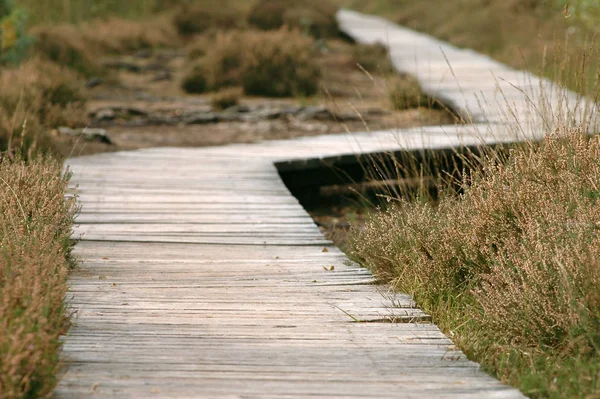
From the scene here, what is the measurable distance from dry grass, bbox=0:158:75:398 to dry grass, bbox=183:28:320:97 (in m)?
9.10

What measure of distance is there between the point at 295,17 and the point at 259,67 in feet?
25.4

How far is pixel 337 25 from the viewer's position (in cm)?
2277

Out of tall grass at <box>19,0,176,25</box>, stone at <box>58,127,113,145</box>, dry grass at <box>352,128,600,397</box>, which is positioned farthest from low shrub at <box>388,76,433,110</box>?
tall grass at <box>19,0,176,25</box>

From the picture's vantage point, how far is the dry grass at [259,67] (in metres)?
13.5

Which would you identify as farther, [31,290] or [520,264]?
[520,264]

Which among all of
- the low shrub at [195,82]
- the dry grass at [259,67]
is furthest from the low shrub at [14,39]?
the dry grass at [259,67]

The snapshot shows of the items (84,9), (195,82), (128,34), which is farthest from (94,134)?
(84,9)

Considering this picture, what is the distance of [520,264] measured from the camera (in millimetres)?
3768

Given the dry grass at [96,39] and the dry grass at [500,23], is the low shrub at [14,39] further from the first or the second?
the dry grass at [500,23]

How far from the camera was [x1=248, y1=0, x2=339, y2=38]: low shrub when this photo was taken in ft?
68.8

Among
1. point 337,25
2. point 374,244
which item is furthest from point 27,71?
point 337,25

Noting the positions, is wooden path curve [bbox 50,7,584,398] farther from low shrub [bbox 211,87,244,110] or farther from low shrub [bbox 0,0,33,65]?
low shrub [bbox 0,0,33,65]

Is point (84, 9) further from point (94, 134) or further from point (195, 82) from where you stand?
point (94, 134)

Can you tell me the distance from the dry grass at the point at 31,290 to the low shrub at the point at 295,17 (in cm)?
1617
